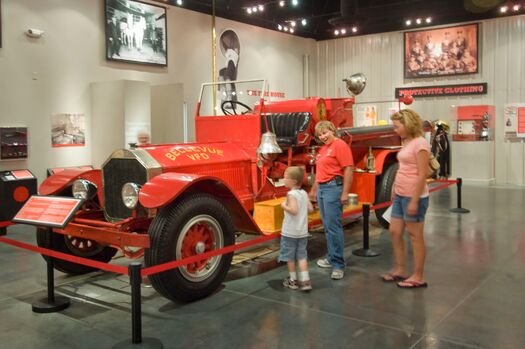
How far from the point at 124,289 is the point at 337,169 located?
2.05 metres

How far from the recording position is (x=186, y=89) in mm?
10875

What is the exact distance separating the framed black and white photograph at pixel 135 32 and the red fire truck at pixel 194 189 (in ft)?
14.1

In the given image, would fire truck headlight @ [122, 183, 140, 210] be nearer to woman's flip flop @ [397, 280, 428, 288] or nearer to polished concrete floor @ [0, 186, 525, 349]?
polished concrete floor @ [0, 186, 525, 349]

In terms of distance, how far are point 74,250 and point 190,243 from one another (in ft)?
4.35

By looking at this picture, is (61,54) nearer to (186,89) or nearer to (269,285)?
(186,89)

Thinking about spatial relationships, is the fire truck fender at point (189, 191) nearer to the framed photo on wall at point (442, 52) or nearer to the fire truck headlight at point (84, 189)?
the fire truck headlight at point (84, 189)

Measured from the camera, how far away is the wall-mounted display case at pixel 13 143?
7633 mm

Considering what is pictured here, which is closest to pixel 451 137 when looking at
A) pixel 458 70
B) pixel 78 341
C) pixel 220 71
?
pixel 458 70

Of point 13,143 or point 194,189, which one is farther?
point 13,143

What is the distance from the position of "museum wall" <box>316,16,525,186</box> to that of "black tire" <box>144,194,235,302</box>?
30.7 feet

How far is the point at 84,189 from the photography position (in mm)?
4453

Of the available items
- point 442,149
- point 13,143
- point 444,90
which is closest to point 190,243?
point 13,143

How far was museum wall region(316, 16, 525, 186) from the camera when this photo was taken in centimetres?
1170

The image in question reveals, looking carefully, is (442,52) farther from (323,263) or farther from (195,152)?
(195,152)
